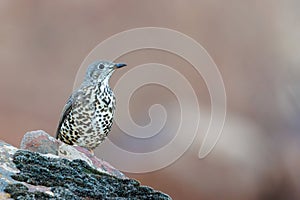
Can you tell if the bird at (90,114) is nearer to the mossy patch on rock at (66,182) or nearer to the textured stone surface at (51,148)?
the textured stone surface at (51,148)

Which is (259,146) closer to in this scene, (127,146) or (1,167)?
(127,146)

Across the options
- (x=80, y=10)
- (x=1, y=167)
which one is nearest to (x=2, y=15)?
(x=80, y=10)

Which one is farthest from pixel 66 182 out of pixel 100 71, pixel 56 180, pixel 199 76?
pixel 199 76

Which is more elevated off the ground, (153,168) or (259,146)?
(259,146)

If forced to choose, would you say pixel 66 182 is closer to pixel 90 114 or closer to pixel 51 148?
pixel 51 148

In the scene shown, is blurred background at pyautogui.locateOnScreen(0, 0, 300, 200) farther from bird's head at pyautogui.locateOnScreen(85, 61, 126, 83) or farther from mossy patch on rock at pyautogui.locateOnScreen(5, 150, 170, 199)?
mossy patch on rock at pyautogui.locateOnScreen(5, 150, 170, 199)
